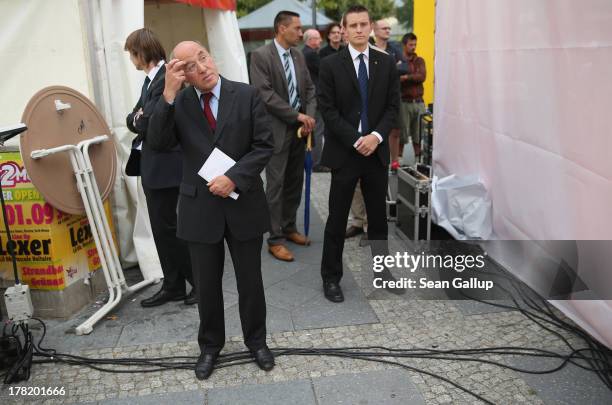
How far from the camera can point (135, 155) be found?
4062mm

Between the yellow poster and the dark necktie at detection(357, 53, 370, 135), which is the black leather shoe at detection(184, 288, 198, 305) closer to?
the yellow poster

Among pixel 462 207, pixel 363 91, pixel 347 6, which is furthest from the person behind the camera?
pixel 347 6

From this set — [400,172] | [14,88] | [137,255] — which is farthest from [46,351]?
[400,172]

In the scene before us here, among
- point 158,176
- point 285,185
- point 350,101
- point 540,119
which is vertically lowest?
point 285,185

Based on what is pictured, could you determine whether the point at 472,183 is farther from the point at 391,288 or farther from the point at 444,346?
the point at 444,346

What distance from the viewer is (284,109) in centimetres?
484

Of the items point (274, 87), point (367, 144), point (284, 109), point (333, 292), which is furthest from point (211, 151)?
point (274, 87)

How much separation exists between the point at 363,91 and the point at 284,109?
40.1 inches

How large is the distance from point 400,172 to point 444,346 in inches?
95.1

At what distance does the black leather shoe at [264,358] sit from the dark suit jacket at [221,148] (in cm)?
73

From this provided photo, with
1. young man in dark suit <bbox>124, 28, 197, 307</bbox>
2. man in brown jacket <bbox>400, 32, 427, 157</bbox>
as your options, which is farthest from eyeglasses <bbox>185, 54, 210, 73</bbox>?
man in brown jacket <bbox>400, 32, 427, 157</bbox>

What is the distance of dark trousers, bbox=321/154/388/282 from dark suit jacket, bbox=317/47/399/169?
7cm

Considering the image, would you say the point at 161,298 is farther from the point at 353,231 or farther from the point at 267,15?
the point at 267,15

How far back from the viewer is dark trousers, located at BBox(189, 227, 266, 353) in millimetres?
3115
